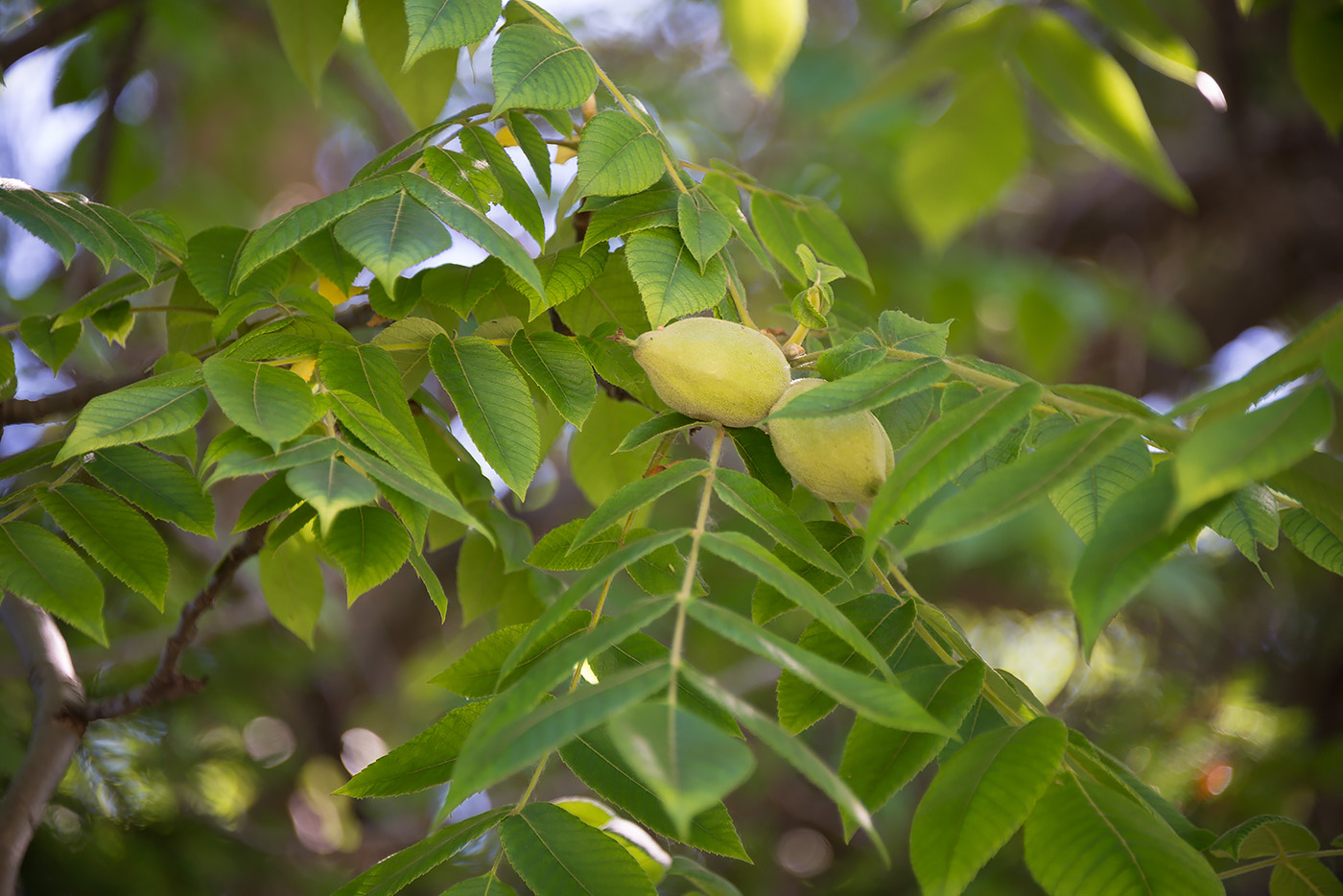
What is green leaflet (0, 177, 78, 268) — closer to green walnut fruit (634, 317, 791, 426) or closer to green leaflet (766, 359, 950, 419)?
green walnut fruit (634, 317, 791, 426)

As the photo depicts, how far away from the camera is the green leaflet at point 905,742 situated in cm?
81

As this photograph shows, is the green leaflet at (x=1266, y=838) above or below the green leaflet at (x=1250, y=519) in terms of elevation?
below

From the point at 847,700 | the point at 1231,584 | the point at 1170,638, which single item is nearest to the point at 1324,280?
the point at 1231,584

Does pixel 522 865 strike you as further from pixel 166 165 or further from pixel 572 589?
pixel 166 165

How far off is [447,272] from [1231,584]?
3.55 m

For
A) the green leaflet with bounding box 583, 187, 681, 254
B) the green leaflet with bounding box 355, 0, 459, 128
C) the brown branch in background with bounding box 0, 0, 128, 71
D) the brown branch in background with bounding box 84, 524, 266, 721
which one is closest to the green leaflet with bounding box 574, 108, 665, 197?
the green leaflet with bounding box 583, 187, 681, 254

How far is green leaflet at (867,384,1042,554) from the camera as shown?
74 cm

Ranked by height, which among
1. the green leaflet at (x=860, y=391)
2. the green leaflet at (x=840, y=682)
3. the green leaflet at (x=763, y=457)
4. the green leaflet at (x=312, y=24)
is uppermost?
the green leaflet at (x=312, y=24)

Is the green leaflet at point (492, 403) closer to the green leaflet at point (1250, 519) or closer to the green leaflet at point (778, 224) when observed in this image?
the green leaflet at point (778, 224)

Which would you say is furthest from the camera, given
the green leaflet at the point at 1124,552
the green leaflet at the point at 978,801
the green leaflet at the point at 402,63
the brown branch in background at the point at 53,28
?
the brown branch in background at the point at 53,28

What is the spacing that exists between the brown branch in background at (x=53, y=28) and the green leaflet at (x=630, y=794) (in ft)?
5.85

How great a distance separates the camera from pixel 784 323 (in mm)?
2443

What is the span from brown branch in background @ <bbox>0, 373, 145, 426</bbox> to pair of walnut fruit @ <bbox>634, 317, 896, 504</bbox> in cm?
83

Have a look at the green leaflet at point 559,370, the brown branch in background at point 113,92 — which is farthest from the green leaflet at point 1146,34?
the brown branch in background at point 113,92
